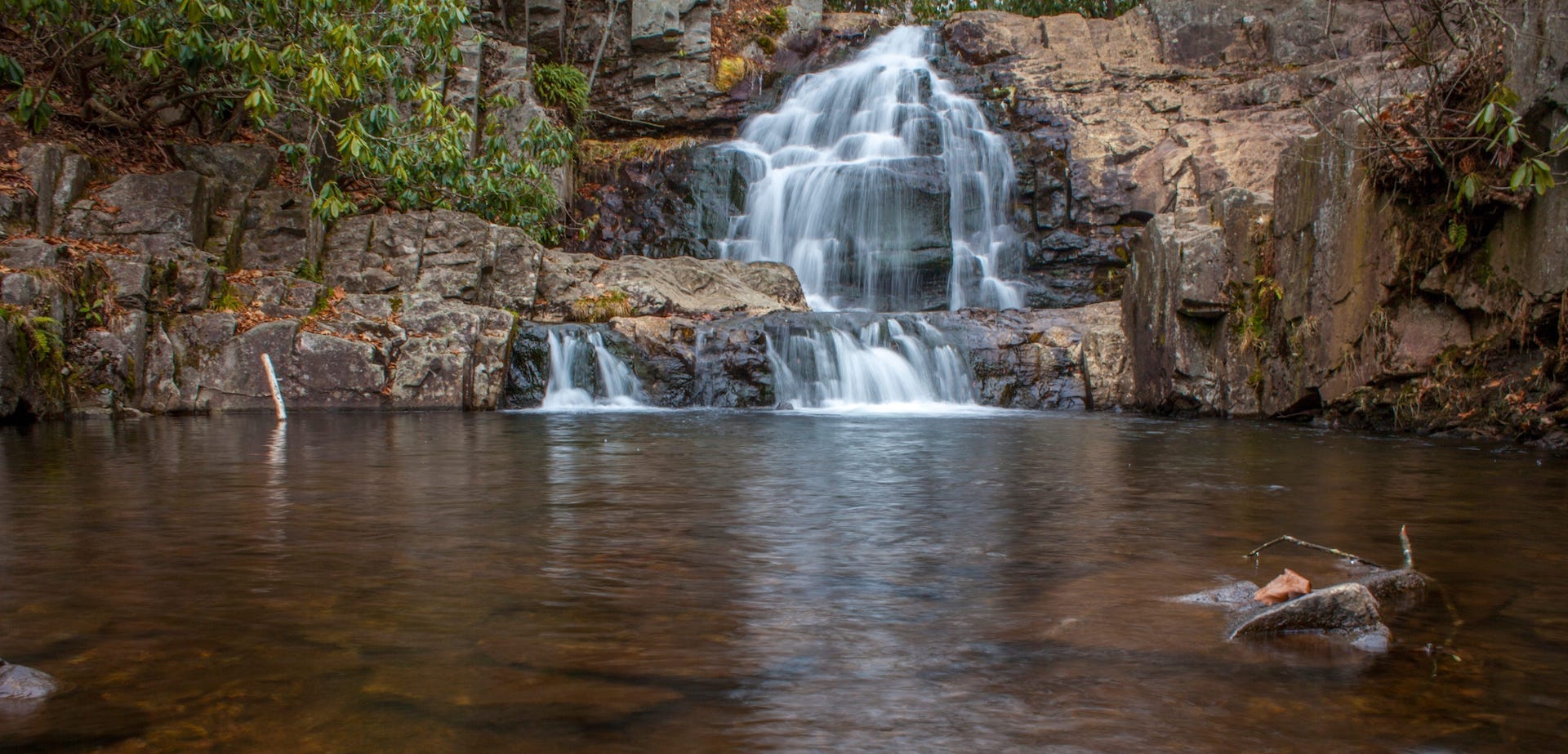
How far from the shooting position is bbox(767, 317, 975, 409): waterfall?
12914 mm

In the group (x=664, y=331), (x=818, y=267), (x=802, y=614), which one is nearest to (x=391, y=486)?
(x=802, y=614)

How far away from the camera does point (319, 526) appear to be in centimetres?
421

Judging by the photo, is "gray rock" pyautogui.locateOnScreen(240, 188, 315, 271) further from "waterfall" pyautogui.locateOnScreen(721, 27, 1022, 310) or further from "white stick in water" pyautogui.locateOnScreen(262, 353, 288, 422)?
"waterfall" pyautogui.locateOnScreen(721, 27, 1022, 310)

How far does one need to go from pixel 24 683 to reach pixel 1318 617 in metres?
3.02

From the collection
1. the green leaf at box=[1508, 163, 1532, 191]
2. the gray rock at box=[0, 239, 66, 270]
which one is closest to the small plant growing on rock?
the gray rock at box=[0, 239, 66, 270]

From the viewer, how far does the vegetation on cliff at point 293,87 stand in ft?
34.3

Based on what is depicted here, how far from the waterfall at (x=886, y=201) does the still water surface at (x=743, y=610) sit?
11.3 m

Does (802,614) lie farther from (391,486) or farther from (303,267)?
(303,267)

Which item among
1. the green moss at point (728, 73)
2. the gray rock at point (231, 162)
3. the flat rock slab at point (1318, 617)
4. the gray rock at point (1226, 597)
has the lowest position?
the gray rock at point (1226, 597)

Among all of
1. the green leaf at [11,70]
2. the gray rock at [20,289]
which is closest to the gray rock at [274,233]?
the green leaf at [11,70]

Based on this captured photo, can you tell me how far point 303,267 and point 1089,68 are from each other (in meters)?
15.1

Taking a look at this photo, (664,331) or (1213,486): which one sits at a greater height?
(664,331)

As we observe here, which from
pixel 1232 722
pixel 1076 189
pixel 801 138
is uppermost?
pixel 801 138

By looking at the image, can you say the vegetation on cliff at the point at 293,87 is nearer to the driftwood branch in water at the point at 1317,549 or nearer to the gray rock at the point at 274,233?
the gray rock at the point at 274,233
